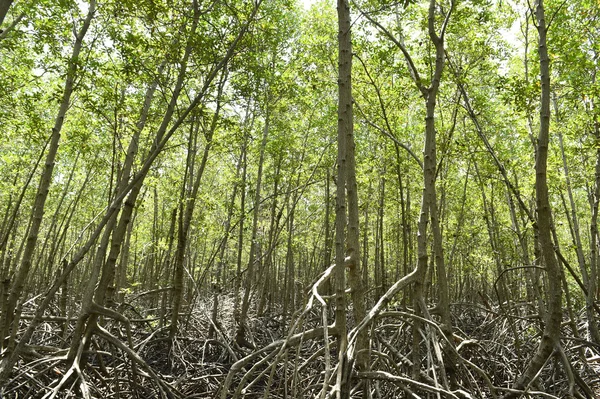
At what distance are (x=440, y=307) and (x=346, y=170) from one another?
166 centimetres

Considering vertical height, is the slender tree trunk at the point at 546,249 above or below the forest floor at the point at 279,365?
above

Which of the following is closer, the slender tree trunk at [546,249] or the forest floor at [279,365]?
the forest floor at [279,365]

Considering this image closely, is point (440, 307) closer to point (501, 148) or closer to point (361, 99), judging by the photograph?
point (361, 99)

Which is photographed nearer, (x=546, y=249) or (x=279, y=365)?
(x=546, y=249)

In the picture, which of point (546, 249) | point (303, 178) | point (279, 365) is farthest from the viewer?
point (303, 178)

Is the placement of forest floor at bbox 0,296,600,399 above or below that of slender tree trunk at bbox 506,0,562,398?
below

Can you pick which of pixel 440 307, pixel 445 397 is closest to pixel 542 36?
pixel 440 307

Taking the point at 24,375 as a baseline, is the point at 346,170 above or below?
above

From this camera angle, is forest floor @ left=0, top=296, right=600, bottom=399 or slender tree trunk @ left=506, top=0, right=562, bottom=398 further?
slender tree trunk @ left=506, top=0, right=562, bottom=398

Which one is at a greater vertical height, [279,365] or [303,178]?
[303,178]

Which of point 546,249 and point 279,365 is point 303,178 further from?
point 546,249

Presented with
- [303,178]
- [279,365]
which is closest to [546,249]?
[279,365]

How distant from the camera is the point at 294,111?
976 cm

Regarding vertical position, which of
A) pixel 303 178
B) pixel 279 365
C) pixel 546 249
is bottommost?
pixel 279 365
